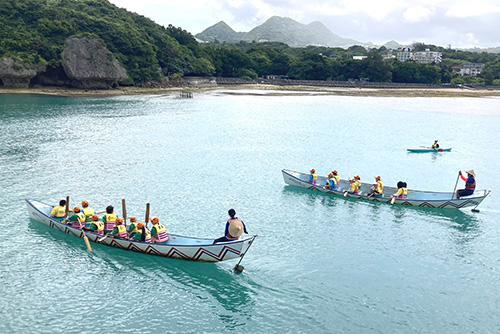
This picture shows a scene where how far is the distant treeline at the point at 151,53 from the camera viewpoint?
3228 inches

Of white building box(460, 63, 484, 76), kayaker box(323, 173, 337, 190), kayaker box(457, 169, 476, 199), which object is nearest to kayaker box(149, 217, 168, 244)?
kayaker box(323, 173, 337, 190)

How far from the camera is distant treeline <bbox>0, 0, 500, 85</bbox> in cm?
8200

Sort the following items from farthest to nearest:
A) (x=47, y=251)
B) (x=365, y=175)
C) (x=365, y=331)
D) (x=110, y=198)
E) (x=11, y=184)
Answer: (x=365, y=175) < (x=11, y=184) < (x=110, y=198) < (x=47, y=251) < (x=365, y=331)

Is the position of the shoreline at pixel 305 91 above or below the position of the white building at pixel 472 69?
below

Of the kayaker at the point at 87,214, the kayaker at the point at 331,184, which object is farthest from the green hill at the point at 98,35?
the kayaker at the point at 331,184

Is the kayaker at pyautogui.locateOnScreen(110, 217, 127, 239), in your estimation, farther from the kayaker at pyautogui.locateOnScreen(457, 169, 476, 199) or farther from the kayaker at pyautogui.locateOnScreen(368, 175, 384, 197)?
the kayaker at pyautogui.locateOnScreen(457, 169, 476, 199)

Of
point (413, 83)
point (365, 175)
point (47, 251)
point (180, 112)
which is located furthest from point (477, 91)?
point (47, 251)

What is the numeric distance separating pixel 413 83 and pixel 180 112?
97.6m

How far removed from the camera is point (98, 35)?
91438mm

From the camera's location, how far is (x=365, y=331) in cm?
1277

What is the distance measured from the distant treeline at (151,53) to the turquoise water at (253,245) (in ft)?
155

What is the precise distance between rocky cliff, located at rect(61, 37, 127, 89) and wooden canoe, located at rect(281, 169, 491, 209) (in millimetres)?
69696

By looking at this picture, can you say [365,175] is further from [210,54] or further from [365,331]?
[210,54]

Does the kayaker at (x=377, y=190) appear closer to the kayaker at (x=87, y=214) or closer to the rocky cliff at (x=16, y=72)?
the kayaker at (x=87, y=214)
